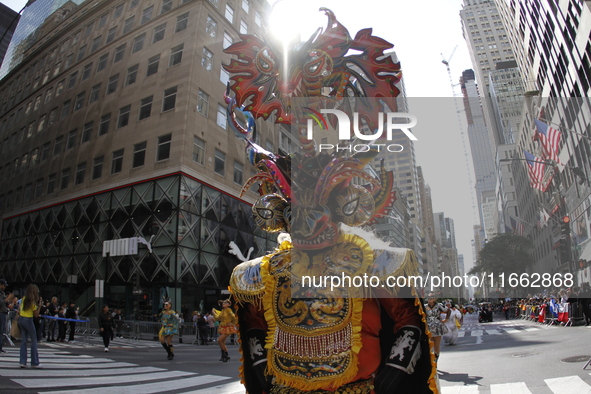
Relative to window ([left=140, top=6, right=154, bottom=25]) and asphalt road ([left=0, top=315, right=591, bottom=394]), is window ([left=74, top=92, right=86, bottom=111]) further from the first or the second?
asphalt road ([left=0, top=315, right=591, bottom=394])

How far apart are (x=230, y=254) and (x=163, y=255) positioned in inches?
194

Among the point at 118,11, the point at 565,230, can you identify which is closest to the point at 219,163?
the point at 118,11

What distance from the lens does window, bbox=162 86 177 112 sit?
25578 millimetres

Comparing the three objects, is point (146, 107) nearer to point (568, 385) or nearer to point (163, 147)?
point (163, 147)

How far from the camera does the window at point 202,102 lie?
2564 centimetres

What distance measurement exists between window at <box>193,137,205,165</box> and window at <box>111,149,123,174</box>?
228 inches

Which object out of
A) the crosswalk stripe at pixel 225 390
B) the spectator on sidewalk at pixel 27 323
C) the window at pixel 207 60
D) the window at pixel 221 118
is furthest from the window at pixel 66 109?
the crosswalk stripe at pixel 225 390

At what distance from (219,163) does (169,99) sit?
208 inches

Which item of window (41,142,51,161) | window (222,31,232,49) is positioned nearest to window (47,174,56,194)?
window (41,142,51,161)

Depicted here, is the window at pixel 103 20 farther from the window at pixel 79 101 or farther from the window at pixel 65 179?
the window at pixel 65 179

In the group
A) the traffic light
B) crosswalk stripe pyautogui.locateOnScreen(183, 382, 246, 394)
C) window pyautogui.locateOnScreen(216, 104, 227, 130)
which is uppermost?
window pyautogui.locateOnScreen(216, 104, 227, 130)

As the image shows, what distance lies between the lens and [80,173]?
2936 cm

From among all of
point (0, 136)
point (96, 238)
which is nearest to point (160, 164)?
point (96, 238)

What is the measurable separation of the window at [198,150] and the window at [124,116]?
631cm
